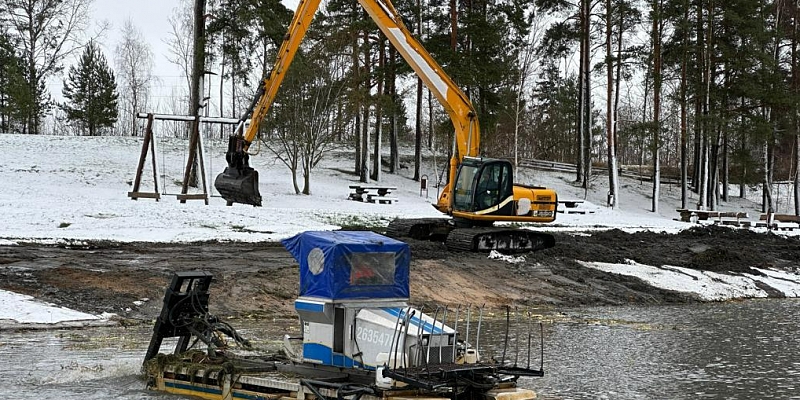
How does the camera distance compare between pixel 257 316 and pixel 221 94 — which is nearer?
pixel 257 316

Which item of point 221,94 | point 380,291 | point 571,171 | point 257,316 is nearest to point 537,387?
point 380,291

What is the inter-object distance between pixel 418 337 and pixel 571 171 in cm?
5442

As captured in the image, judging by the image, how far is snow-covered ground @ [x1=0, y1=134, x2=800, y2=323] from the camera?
26.2m

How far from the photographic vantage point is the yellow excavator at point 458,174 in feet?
79.8

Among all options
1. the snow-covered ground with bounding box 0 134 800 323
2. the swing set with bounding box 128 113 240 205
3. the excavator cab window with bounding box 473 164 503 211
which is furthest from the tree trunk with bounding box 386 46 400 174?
the excavator cab window with bounding box 473 164 503 211

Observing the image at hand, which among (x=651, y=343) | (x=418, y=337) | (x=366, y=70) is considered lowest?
(x=651, y=343)

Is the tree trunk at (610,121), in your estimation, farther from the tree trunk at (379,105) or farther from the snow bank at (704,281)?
the snow bank at (704,281)

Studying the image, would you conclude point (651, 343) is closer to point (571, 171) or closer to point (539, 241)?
point (539, 241)

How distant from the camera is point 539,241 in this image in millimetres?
26656

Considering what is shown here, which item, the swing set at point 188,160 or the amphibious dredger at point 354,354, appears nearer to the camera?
the amphibious dredger at point 354,354

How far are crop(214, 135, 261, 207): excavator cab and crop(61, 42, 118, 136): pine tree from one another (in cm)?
3962

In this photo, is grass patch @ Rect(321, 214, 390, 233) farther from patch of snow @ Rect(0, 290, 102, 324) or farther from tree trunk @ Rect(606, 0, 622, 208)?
tree trunk @ Rect(606, 0, 622, 208)


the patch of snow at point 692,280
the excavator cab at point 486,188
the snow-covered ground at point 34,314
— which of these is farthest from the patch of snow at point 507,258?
the snow-covered ground at point 34,314

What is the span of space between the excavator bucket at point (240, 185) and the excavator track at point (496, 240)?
17.9 feet
